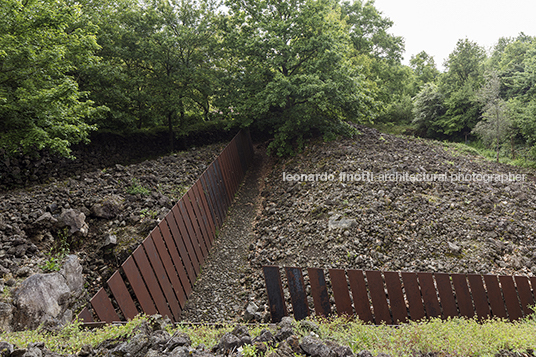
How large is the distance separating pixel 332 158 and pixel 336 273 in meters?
6.82

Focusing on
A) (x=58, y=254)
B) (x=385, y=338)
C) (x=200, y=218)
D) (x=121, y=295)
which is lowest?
(x=385, y=338)

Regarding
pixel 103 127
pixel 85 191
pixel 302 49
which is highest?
pixel 302 49

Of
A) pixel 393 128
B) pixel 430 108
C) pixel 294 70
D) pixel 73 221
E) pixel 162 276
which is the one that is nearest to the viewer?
pixel 162 276

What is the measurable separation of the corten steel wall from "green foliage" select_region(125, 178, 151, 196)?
129 cm

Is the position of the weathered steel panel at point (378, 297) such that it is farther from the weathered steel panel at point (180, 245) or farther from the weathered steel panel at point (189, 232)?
the weathered steel panel at point (189, 232)

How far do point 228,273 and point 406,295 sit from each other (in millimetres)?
4523

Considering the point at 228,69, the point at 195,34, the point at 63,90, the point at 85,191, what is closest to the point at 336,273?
the point at 85,191

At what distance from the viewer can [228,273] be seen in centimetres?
776

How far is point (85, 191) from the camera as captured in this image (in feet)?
23.8

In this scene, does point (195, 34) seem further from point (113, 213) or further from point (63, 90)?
point (113, 213)

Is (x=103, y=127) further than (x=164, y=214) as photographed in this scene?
Yes

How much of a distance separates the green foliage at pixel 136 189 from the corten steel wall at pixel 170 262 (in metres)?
1.29

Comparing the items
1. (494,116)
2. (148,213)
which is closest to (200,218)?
(148,213)

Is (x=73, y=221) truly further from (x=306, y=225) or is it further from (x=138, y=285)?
(x=306, y=225)
